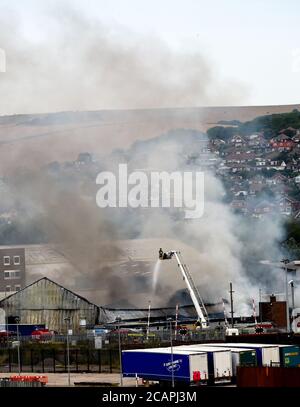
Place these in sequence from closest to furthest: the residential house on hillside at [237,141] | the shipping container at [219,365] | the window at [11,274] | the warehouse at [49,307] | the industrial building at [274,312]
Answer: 1. the shipping container at [219,365]
2. the warehouse at [49,307]
3. the industrial building at [274,312]
4. the window at [11,274]
5. the residential house on hillside at [237,141]

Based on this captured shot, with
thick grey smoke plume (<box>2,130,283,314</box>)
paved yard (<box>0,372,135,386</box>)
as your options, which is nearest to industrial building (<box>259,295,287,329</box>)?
thick grey smoke plume (<box>2,130,283,314</box>)

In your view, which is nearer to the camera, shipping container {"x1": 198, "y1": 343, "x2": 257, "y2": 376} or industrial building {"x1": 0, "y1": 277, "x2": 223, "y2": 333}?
shipping container {"x1": 198, "y1": 343, "x2": 257, "y2": 376}

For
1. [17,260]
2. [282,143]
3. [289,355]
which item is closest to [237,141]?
[282,143]

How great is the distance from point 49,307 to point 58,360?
14.1 meters

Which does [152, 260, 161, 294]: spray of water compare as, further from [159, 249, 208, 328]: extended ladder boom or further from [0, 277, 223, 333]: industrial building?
[0, 277, 223, 333]: industrial building

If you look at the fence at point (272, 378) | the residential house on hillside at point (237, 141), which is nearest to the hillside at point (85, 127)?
the residential house on hillside at point (237, 141)

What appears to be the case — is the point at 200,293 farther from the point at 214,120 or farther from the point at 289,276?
the point at 214,120

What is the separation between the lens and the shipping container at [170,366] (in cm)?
3125

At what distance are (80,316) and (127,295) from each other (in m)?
9.02

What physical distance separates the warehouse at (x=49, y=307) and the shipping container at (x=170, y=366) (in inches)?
988

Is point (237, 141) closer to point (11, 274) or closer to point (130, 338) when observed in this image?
point (11, 274)

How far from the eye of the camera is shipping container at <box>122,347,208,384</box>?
3125 cm

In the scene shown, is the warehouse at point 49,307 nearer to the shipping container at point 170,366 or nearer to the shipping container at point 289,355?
the shipping container at point 289,355

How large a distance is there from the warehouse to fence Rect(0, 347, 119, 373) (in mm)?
11858
